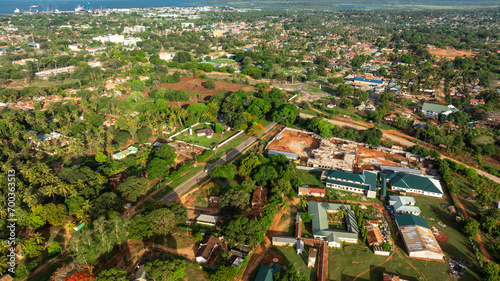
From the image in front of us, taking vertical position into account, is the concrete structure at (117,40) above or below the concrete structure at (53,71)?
above

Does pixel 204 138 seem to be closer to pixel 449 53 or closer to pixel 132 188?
pixel 132 188

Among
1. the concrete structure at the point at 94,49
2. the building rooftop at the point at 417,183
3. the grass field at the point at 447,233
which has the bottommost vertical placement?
the grass field at the point at 447,233

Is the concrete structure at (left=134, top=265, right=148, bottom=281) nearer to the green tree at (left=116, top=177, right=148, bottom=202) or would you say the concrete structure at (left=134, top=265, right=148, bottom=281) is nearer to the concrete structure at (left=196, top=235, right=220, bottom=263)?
the concrete structure at (left=196, top=235, right=220, bottom=263)

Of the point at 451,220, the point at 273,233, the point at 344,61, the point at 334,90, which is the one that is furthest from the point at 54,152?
the point at 344,61

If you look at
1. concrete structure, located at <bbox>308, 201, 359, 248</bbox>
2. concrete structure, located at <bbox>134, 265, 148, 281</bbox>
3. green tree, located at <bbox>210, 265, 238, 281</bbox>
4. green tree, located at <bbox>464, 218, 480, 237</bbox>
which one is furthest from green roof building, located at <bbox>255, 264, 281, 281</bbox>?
green tree, located at <bbox>464, 218, 480, 237</bbox>

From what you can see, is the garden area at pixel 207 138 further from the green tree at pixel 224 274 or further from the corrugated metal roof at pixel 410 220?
the corrugated metal roof at pixel 410 220

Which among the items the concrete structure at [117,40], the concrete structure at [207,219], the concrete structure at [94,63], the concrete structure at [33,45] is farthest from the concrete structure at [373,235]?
the concrete structure at [33,45]
